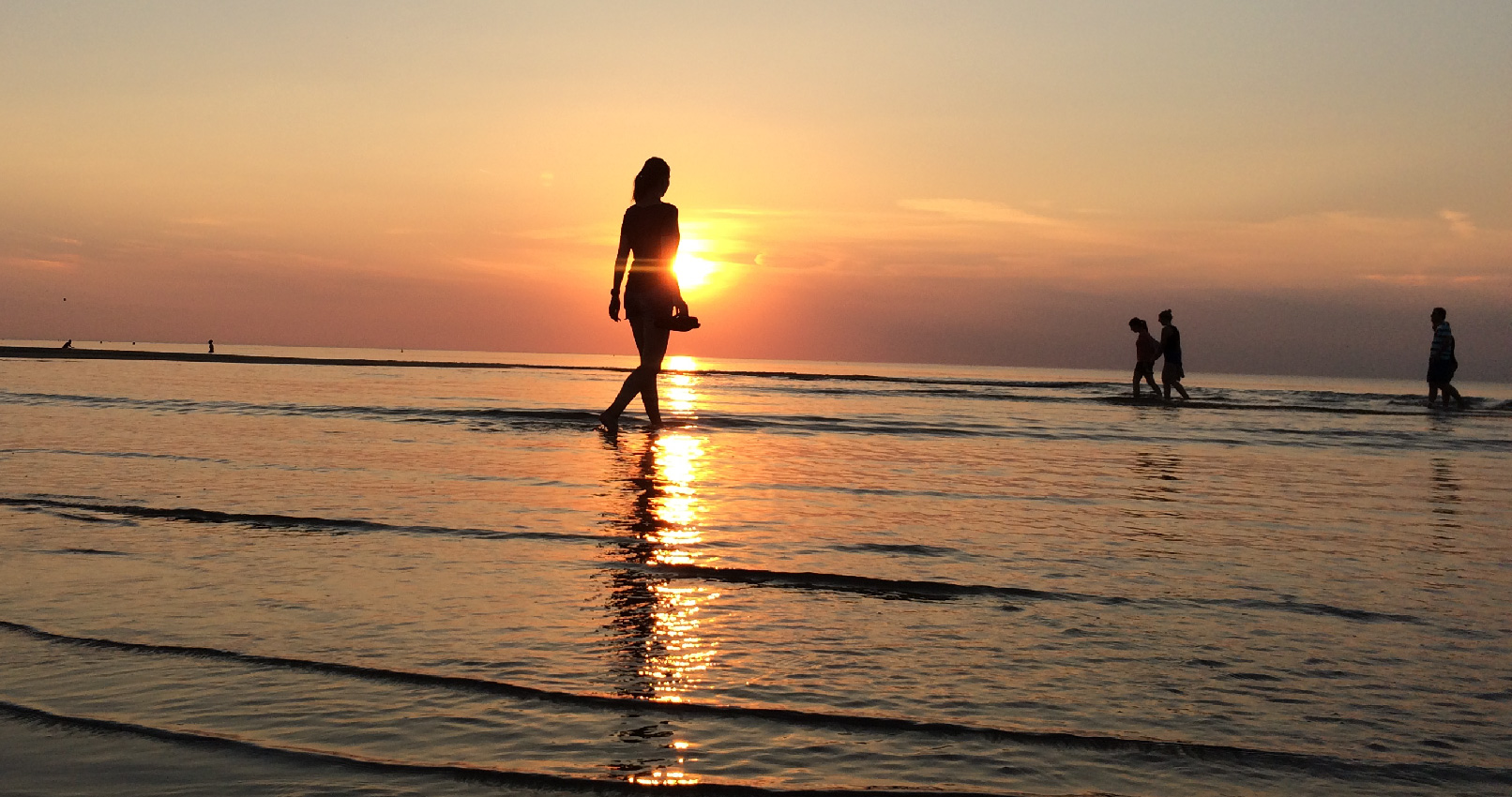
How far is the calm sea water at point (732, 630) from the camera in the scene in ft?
8.14

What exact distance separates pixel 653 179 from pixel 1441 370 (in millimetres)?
21307

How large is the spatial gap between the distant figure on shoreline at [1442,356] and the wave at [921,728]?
25.8m

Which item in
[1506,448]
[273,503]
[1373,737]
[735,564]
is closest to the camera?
[1373,737]

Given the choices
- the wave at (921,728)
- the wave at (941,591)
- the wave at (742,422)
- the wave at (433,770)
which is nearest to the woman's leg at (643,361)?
the wave at (742,422)

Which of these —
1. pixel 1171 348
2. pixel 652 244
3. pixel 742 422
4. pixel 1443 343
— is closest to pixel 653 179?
pixel 652 244

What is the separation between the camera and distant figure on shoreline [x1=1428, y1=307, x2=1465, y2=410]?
24.7m

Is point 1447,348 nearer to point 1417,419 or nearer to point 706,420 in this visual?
point 1417,419

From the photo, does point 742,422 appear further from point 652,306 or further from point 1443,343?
point 1443,343

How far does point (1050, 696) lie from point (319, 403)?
1490 centimetres

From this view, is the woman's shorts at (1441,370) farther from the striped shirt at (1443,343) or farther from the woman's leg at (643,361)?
the woman's leg at (643,361)

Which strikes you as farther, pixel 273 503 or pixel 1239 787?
pixel 273 503

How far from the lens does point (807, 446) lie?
36.2 ft

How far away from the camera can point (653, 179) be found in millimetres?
11422

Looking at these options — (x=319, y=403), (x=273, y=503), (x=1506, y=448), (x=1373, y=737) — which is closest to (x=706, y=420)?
(x=319, y=403)
